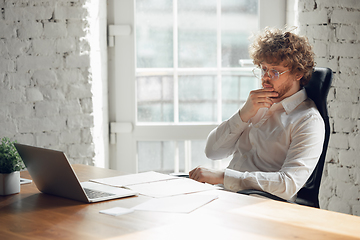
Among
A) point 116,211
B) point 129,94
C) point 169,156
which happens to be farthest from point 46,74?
point 116,211

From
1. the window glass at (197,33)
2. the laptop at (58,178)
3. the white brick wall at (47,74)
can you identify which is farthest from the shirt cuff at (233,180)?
the window glass at (197,33)

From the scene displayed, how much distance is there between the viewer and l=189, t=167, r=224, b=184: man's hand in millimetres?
1748

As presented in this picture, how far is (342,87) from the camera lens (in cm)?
258

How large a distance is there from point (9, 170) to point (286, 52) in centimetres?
128

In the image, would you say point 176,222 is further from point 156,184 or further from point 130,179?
point 130,179

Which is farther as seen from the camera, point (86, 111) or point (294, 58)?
point (86, 111)

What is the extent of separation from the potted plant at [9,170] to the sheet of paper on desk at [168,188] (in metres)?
0.42

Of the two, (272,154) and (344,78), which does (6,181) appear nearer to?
(272,154)

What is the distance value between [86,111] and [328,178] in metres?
1.68

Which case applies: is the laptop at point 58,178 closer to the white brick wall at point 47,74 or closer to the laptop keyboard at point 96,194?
the laptop keyboard at point 96,194

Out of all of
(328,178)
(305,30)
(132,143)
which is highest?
(305,30)

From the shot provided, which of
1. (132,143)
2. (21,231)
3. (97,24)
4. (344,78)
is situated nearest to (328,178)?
(344,78)

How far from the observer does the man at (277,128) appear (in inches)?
65.9

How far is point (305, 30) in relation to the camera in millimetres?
2660
